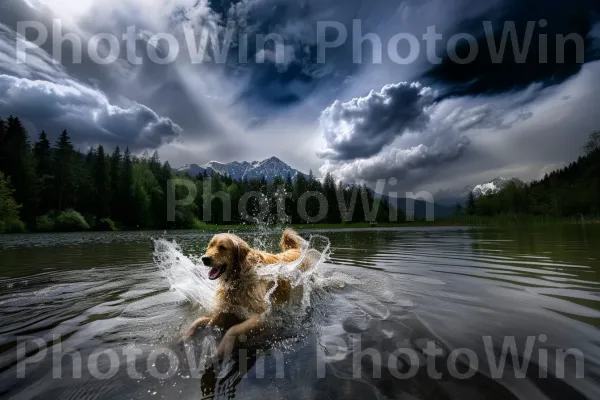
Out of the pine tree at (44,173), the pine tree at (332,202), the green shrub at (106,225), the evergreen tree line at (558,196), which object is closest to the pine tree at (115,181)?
the green shrub at (106,225)

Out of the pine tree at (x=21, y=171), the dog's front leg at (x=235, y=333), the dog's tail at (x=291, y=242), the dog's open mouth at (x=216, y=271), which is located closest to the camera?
the dog's front leg at (x=235, y=333)

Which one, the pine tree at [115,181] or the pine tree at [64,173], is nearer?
the pine tree at [64,173]

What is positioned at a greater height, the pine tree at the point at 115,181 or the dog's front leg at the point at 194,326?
the pine tree at the point at 115,181

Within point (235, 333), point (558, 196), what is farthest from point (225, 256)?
point (558, 196)

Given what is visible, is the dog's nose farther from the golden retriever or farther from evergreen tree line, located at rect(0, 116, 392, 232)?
evergreen tree line, located at rect(0, 116, 392, 232)

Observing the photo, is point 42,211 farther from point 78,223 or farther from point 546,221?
point 546,221

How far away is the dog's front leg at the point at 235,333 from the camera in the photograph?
3.45 meters

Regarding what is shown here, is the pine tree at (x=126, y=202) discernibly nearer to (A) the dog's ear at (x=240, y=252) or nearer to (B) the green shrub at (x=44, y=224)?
(B) the green shrub at (x=44, y=224)

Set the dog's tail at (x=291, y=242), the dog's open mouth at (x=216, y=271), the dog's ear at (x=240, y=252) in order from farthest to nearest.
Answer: the dog's tail at (x=291, y=242) < the dog's ear at (x=240, y=252) < the dog's open mouth at (x=216, y=271)

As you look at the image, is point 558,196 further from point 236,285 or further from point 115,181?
point 115,181

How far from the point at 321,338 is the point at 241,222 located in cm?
9704

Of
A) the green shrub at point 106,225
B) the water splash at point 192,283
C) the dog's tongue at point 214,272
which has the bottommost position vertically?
the green shrub at point 106,225

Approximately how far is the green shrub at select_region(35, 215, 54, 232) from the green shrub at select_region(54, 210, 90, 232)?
0.70m

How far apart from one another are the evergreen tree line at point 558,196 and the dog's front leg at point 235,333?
59.0 meters
